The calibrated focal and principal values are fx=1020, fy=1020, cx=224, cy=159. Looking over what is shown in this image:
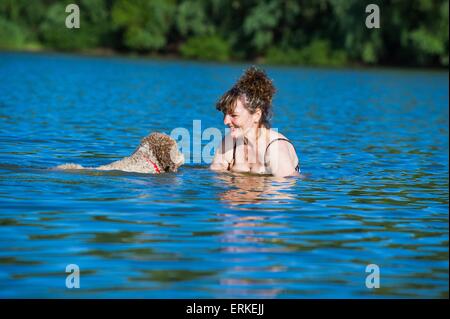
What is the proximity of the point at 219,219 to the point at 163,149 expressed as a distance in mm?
2520

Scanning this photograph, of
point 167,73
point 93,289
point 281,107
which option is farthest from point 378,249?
point 167,73

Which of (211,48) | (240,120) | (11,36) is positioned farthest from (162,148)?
(11,36)

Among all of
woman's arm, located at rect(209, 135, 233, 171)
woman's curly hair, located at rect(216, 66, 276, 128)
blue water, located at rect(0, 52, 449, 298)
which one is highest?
woman's curly hair, located at rect(216, 66, 276, 128)

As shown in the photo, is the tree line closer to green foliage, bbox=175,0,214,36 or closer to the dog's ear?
green foliage, bbox=175,0,214,36

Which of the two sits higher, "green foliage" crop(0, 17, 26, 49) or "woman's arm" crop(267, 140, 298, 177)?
"green foliage" crop(0, 17, 26, 49)

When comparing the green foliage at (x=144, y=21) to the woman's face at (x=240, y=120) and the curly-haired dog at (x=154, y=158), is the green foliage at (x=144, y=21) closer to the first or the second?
the woman's face at (x=240, y=120)

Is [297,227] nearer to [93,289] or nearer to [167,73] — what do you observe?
[93,289]

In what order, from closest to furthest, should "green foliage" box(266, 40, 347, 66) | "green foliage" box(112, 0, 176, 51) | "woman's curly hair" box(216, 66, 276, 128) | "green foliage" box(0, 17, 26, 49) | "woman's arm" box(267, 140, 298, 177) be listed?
"woman's curly hair" box(216, 66, 276, 128) → "woman's arm" box(267, 140, 298, 177) → "green foliage" box(266, 40, 347, 66) → "green foliage" box(112, 0, 176, 51) → "green foliage" box(0, 17, 26, 49)

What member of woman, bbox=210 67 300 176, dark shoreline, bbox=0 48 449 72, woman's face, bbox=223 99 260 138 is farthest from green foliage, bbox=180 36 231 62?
woman's face, bbox=223 99 260 138

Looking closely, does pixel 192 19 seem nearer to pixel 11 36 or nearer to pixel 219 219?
pixel 11 36

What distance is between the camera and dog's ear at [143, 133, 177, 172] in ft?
41.7

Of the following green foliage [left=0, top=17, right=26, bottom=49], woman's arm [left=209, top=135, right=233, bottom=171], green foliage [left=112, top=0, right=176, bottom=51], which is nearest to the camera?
woman's arm [left=209, top=135, right=233, bottom=171]

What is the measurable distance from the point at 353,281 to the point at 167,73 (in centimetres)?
4377

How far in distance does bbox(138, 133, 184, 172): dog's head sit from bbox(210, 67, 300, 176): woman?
84cm
